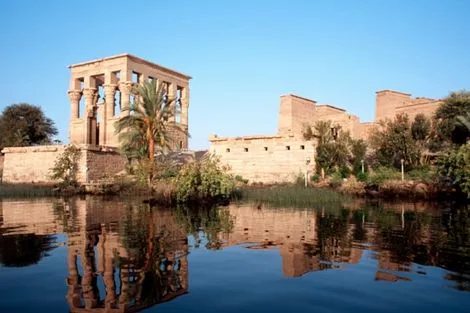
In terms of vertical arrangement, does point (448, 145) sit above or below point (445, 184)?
above

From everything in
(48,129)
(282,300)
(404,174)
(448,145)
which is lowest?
(282,300)

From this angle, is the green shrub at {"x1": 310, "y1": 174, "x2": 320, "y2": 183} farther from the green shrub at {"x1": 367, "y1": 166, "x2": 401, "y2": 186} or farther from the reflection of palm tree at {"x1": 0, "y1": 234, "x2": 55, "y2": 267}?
the reflection of palm tree at {"x1": 0, "y1": 234, "x2": 55, "y2": 267}

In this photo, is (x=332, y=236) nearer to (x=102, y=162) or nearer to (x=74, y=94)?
(x=102, y=162)

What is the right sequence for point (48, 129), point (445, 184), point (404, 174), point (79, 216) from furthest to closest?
point (48, 129)
point (404, 174)
point (445, 184)
point (79, 216)

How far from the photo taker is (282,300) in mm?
4648

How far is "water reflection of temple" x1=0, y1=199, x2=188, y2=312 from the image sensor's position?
4613 millimetres

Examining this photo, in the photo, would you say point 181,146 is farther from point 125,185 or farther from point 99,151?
point 125,185

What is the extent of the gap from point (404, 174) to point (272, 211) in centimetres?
1295

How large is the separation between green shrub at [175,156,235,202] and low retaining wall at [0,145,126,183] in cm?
1446

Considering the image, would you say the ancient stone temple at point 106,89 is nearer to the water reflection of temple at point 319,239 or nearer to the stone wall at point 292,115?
the stone wall at point 292,115

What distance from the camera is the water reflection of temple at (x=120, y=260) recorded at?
461cm

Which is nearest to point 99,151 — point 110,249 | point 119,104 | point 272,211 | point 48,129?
point 119,104

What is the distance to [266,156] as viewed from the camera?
2925 cm

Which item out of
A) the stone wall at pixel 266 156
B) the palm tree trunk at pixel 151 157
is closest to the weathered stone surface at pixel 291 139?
the stone wall at pixel 266 156
